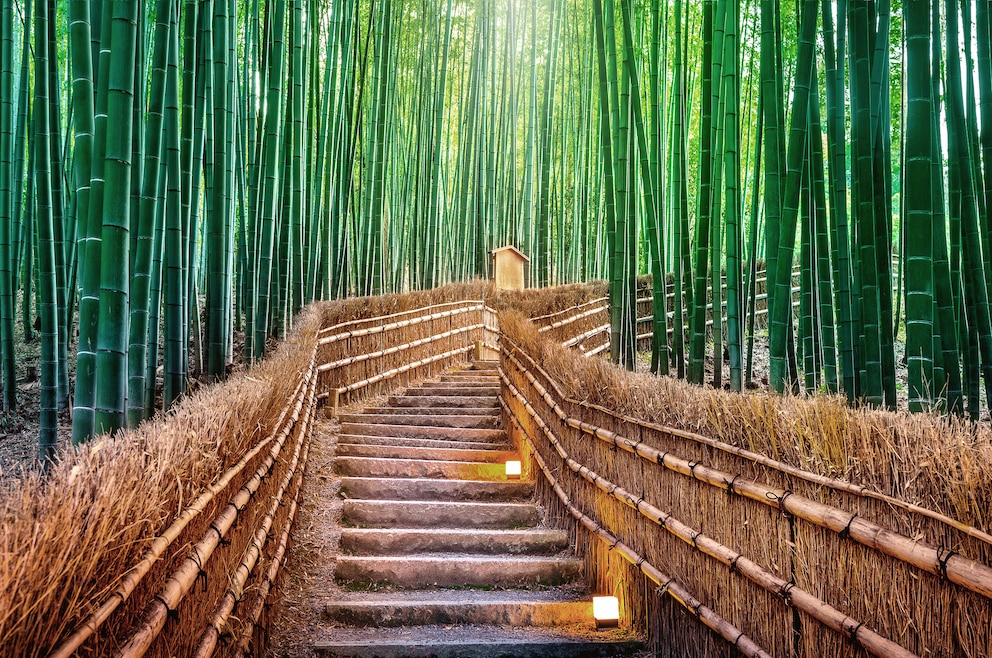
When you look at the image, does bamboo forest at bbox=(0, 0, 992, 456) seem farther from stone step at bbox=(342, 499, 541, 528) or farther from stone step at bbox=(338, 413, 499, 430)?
stone step at bbox=(342, 499, 541, 528)

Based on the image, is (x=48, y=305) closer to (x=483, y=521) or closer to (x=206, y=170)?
(x=206, y=170)

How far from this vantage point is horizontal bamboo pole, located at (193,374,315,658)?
189 centimetres

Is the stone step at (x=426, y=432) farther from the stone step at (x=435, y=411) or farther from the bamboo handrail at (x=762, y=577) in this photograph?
the bamboo handrail at (x=762, y=577)

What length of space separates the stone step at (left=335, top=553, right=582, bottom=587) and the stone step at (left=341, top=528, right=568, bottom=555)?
182 mm

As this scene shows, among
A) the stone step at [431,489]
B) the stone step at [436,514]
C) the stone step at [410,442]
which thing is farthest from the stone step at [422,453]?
the stone step at [436,514]

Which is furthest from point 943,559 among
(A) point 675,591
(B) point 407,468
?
(B) point 407,468

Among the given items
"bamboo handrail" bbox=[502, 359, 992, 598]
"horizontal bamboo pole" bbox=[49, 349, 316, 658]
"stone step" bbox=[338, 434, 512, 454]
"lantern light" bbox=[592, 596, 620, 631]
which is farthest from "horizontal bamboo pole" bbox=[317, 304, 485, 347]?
"bamboo handrail" bbox=[502, 359, 992, 598]

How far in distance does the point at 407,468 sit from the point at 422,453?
289 mm

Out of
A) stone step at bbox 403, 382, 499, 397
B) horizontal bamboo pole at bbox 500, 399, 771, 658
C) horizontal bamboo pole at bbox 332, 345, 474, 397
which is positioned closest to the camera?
horizontal bamboo pole at bbox 500, 399, 771, 658

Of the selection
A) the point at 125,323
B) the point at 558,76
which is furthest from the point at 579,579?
the point at 558,76

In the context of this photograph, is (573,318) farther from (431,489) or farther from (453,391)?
(431,489)

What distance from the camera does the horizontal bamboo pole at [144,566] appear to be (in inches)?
46.9

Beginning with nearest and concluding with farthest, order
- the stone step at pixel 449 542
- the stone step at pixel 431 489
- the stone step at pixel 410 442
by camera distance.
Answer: the stone step at pixel 449 542
the stone step at pixel 431 489
the stone step at pixel 410 442

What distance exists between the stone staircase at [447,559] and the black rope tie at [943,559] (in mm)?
1439
